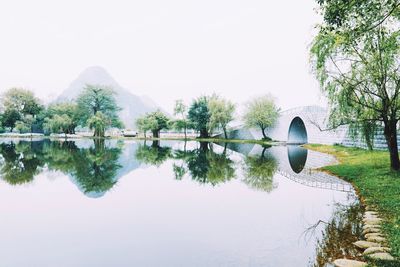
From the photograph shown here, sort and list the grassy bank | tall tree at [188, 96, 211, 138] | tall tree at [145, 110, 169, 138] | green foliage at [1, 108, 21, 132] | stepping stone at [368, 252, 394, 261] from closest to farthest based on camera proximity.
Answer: stepping stone at [368, 252, 394, 261] → the grassy bank → tall tree at [188, 96, 211, 138] → tall tree at [145, 110, 169, 138] → green foliage at [1, 108, 21, 132]

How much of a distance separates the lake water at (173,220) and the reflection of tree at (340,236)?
0.06 feet

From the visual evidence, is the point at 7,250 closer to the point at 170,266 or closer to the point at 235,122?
the point at 170,266

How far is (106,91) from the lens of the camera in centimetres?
6506

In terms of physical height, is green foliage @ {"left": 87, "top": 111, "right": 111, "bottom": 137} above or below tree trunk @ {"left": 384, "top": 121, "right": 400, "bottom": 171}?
above

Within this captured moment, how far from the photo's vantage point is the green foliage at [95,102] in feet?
210

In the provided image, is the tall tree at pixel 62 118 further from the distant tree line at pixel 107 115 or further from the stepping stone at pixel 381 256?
the stepping stone at pixel 381 256

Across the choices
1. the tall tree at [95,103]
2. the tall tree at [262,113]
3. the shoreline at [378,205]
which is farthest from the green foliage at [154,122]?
the shoreline at [378,205]

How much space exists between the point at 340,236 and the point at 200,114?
5000cm

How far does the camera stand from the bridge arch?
48213mm

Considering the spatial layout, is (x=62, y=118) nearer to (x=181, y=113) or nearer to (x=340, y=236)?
(x=181, y=113)

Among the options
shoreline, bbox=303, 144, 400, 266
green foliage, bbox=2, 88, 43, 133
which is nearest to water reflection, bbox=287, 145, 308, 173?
shoreline, bbox=303, 144, 400, 266

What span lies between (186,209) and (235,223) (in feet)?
5.65

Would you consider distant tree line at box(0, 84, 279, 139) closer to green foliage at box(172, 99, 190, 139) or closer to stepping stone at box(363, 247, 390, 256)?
green foliage at box(172, 99, 190, 139)

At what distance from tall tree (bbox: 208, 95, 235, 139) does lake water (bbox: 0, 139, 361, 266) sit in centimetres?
3829
